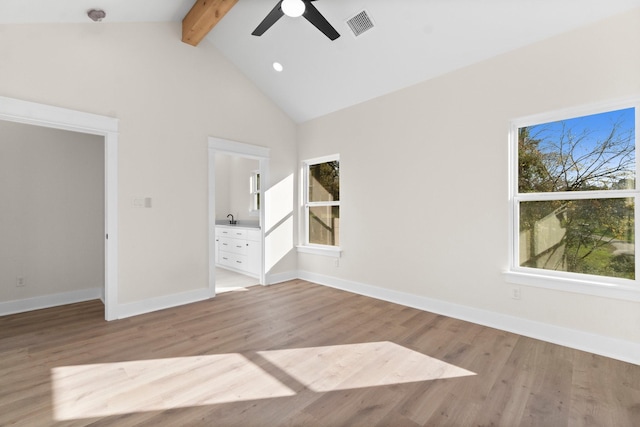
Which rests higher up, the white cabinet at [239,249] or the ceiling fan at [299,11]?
the ceiling fan at [299,11]

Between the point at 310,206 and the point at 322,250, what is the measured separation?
33.1 inches

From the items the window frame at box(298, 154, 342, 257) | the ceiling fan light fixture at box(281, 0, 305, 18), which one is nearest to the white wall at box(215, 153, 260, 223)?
the window frame at box(298, 154, 342, 257)

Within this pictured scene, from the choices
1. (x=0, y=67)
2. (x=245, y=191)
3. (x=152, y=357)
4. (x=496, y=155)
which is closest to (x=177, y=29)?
(x=0, y=67)

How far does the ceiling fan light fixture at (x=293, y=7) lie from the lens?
243 centimetres

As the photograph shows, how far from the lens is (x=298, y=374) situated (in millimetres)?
2203

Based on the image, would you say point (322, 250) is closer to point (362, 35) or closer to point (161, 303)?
point (161, 303)

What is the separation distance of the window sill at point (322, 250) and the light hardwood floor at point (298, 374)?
1367 mm

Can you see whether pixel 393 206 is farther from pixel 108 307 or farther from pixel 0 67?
pixel 0 67

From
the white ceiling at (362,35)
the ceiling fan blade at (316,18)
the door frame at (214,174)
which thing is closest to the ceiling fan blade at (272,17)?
the ceiling fan blade at (316,18)

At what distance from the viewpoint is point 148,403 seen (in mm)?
1861

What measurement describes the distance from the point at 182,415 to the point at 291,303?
2.17 meters

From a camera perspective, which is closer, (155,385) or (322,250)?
(155,385)

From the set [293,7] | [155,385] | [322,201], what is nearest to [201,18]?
[293,7]

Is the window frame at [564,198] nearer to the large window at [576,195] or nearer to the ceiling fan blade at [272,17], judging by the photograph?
the large window at [576,195]
